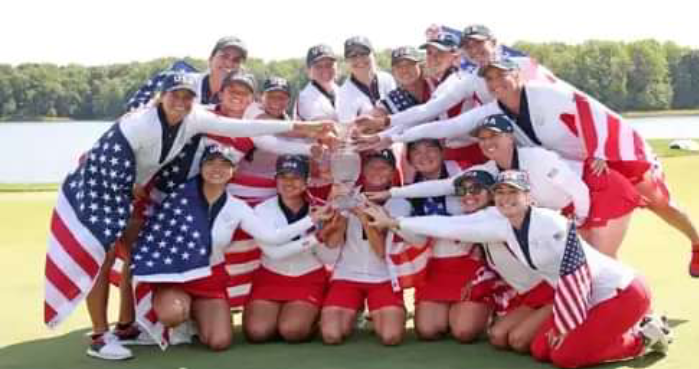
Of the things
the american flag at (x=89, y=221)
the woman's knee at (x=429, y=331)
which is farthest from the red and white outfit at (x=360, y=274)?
the american flag at (x=89, y=221)

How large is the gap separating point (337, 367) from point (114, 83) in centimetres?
5204

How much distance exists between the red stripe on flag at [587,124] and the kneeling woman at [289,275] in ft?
5.54

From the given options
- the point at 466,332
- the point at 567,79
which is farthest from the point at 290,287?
the point at 567,79

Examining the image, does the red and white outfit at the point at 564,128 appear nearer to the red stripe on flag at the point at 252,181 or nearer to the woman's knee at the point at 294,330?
the red stripe on flag at the point at 252,181

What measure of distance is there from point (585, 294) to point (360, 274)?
1573 mm

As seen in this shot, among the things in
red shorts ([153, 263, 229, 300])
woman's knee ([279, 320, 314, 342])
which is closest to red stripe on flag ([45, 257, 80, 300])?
red shorts ([153, 263, 229, 300])

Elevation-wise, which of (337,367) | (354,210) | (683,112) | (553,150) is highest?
(553,150)

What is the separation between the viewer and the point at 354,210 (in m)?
6.22

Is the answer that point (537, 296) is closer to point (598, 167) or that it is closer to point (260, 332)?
point (598, 167)

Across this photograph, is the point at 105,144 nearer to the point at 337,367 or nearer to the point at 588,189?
the point at 337,367

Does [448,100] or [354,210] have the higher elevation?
[448,100]

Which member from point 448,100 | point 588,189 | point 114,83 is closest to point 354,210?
point 448,100

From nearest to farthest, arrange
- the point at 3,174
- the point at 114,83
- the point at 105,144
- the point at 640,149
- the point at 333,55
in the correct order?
the point at 105,144, the point at 640,149, the point at 333,55, the point at 3,174, the point at 114,83

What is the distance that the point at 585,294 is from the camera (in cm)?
535
